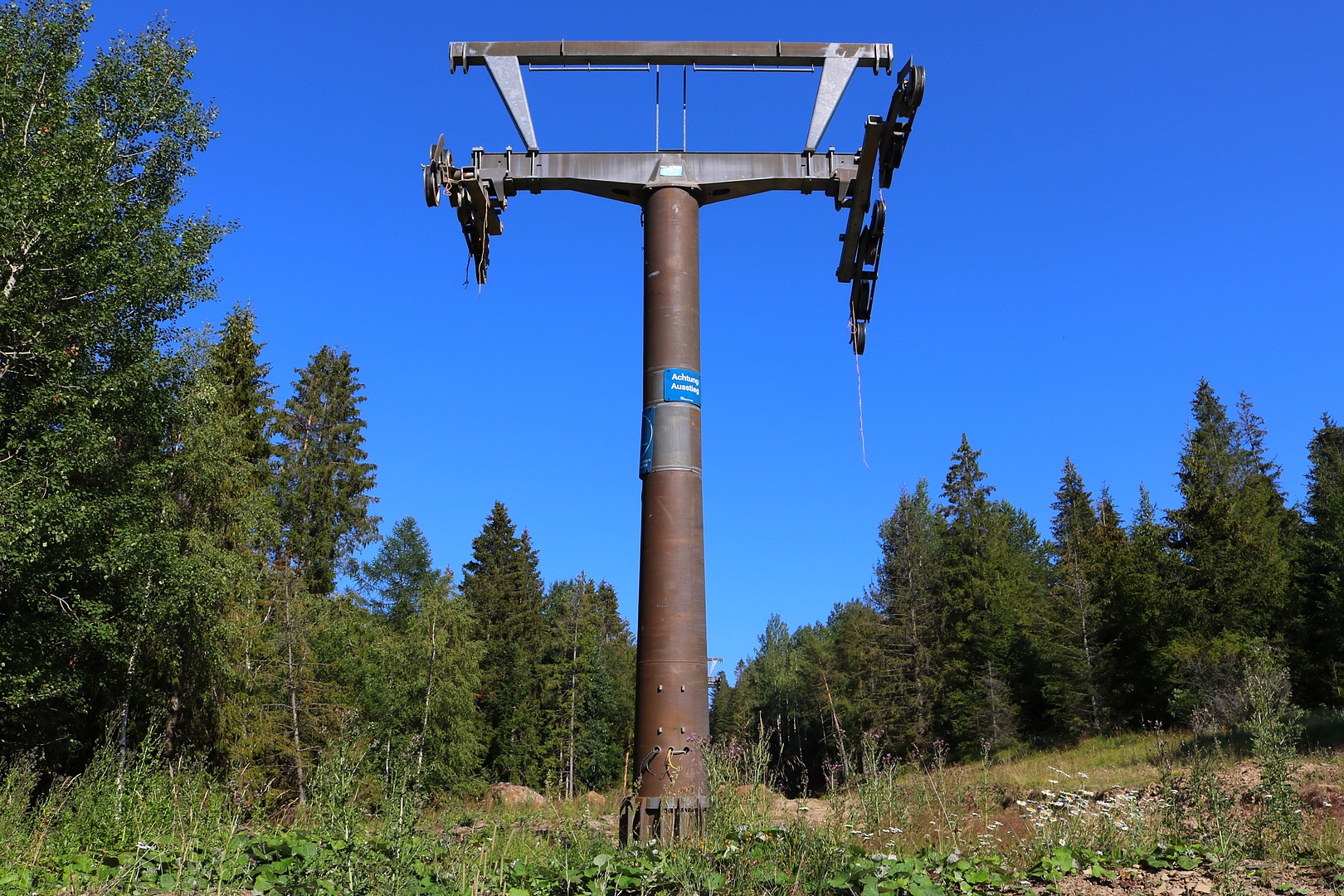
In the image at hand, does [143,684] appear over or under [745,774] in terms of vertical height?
over

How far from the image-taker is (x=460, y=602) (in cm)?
3691

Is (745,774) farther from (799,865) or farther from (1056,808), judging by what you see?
(1056,808)

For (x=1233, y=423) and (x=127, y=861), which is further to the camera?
(x=1233, y=423)

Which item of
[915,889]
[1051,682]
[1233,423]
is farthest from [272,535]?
[1233,423]

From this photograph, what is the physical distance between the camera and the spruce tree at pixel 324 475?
121 feet

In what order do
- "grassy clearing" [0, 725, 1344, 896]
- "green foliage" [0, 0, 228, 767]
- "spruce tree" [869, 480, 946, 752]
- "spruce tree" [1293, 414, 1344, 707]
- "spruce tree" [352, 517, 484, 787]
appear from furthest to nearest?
"spruce tree" [869, 480, 946, 752], "spruce tree" [352, 517, 484, 787], "spruce tree" [1293, 414, 1344, 707], "green foliage" [0, 0, 228, 767], "grassy clearing" [0, 725, 1344, 896]

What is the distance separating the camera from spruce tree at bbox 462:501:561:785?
44906 mm

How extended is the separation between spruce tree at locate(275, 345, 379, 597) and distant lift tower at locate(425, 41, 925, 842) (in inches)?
1131

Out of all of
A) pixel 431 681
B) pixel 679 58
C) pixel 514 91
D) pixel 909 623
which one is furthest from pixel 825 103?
pixel 909 623

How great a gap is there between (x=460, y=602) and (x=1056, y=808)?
30479mm

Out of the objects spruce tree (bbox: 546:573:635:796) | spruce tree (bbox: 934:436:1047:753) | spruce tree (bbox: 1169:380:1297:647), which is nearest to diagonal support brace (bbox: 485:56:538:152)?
spruce tree (bbox: 1169:380:1297:647)

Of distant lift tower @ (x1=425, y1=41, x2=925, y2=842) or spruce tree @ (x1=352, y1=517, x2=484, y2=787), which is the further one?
spruce tree @ (x1=352, y1=517, x2=484, y2=787)

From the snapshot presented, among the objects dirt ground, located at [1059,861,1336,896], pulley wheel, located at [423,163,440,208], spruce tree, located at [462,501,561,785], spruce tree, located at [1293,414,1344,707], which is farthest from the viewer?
spruce tree, located at [462,501,561,785]

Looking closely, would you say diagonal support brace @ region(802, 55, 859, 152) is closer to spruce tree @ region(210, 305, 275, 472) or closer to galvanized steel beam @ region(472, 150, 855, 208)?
galvanized steel beam @ region(472, 150, 855, 208)
